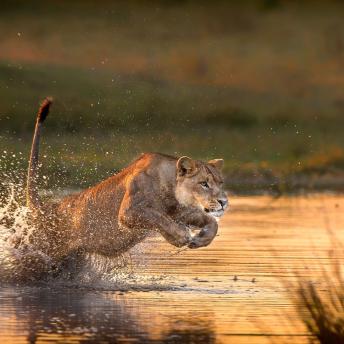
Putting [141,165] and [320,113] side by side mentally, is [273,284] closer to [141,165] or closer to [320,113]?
[141,165]

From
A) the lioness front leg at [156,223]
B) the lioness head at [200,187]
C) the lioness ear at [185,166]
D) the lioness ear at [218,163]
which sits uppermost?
the lioness ear at [218,163]

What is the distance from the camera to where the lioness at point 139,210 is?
1307cm

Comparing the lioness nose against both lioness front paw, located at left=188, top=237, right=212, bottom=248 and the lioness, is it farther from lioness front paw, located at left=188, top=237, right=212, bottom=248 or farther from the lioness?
lioness front paw, located at left=188, top=237, right=212, bottom=248

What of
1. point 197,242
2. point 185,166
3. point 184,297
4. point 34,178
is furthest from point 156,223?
point 34,178

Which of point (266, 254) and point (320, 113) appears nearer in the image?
point (266, 254)

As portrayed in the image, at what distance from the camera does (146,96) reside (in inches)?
1262

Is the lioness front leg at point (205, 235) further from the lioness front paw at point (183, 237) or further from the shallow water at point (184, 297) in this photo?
the shallow water at point (184, 297)

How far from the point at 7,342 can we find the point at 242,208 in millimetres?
9157

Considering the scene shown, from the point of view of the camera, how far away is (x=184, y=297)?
12.5 m

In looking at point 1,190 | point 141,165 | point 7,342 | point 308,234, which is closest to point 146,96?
point 1,190

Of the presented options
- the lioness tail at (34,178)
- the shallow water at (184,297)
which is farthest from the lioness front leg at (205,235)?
the lioness tail at (34,178)

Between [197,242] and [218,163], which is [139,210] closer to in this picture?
[197,242]

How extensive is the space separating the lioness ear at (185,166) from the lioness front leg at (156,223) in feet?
1.03

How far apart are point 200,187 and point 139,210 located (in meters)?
0.45
